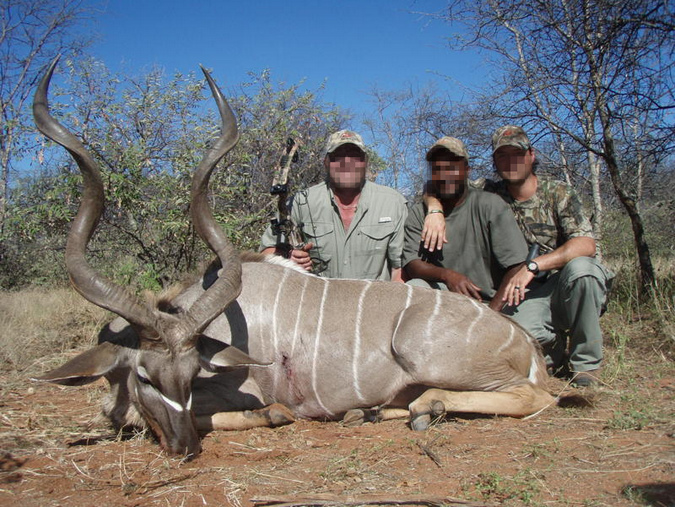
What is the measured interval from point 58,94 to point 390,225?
3.63 meters

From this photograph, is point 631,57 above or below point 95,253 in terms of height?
above

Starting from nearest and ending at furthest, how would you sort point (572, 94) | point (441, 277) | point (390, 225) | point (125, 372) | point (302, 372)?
1. point (125, 372)
2. point (302, 372)
3. point (441, 277)
4. point (390, 225)
5. point (572, 94)

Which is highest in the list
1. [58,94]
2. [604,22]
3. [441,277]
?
[604,22]

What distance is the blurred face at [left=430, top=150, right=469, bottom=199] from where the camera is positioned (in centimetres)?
367

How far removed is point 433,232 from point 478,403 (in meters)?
1.15

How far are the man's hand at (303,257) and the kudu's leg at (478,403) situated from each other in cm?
125

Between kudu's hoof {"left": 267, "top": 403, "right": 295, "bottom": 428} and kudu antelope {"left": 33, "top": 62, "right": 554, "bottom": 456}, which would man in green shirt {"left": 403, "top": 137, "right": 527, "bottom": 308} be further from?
kudu's hoof {"left": 267, "top": 403, "right": 295, "bottom": 428}

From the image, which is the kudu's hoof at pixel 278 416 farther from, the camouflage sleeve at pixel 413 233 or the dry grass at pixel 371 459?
the camouflage sleeve at pixel 413 233

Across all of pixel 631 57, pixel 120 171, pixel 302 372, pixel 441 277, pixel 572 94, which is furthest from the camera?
pixel 572 94

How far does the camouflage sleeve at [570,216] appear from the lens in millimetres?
3610

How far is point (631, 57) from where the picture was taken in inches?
165

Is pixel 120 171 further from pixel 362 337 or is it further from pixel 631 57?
pixel 631 57

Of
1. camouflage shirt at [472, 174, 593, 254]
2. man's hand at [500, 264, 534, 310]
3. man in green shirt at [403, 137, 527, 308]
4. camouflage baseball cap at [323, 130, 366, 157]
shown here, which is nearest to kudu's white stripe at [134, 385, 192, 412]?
man in green shirt at [403, 137, 527, 308]

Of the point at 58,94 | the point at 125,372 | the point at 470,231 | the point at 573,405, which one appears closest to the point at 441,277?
the point at 470,231
